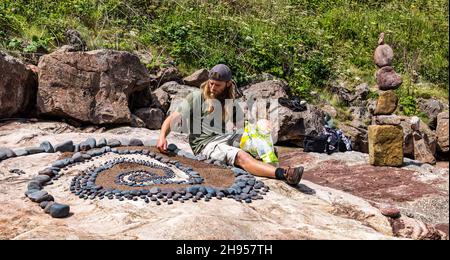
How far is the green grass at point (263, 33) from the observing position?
9.70 m

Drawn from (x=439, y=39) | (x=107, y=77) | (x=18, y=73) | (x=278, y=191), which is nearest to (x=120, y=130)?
(x=107, y=77)

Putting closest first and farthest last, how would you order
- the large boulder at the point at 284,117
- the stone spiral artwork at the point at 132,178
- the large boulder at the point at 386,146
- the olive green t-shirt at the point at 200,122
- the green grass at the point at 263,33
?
1. the stone spiral artwork at the point at 132,178
2. the olive green t-shirt at the point at 200,122
3. the large boulder at the point at 386,146
4. the large boulder at the point at 284,117
5. the green grass at the point at 263,33

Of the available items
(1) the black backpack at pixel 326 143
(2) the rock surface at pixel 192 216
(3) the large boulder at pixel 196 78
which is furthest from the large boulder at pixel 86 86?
(1) the black backpack at pixel 326 143

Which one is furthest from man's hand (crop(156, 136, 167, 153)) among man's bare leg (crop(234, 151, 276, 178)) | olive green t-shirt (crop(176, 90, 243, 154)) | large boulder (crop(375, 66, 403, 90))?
large boulder (crop(375, 66, 403, 90))

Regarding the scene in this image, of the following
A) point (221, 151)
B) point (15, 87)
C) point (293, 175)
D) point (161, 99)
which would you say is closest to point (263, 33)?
point (161, 99)

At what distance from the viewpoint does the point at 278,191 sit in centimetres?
482

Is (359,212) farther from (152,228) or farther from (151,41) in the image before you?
(151,41)

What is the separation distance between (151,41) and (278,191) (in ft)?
21.8

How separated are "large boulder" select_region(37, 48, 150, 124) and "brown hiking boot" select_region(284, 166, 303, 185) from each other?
3826 millimetres

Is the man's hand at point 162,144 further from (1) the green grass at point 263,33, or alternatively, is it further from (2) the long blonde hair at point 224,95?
(1) the green grass at point 263,33

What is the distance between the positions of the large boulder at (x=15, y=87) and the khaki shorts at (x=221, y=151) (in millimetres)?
3508

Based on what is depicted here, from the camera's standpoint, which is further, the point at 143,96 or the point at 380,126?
the point at 143,96

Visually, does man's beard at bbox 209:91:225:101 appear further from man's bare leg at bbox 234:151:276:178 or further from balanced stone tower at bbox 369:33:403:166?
balanced stone tower at bbox 369:33:403:166

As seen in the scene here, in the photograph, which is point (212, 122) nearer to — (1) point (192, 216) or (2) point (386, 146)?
(1) point (192, 216)
